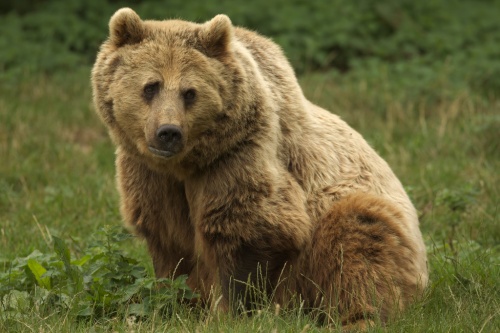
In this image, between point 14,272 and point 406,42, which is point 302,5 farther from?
point 14,272

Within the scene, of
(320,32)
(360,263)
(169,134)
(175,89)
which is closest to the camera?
(169,134)

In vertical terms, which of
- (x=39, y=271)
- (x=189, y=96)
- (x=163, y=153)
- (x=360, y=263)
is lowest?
(x=39, y=271)

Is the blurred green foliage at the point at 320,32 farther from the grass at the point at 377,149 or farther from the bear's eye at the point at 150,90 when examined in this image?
the bear's eye at the point at 150,90

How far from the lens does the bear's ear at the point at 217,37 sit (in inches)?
220

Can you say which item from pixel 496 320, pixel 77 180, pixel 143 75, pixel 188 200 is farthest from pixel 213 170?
pixel 77 180

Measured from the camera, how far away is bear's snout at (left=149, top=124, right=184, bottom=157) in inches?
207

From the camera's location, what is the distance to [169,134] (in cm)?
527

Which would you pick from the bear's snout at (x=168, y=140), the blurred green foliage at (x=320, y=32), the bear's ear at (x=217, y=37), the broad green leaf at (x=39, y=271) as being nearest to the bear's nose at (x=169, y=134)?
the bear's snout at (x=168, y=140)

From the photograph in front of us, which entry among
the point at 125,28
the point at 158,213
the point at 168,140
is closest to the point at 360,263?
the point at 158,213

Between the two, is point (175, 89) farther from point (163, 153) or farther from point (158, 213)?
point (158, 213)

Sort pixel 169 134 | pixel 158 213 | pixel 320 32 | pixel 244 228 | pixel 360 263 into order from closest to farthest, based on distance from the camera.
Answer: pixel 169 134 → pixel 244 228 → pixel 360 263 → pixel 158 213 → pixel 320 32

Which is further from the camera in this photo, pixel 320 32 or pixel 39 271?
pixel 320 32

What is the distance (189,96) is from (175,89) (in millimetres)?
109

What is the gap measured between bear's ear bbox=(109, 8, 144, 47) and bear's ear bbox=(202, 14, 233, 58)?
410 millimetres
